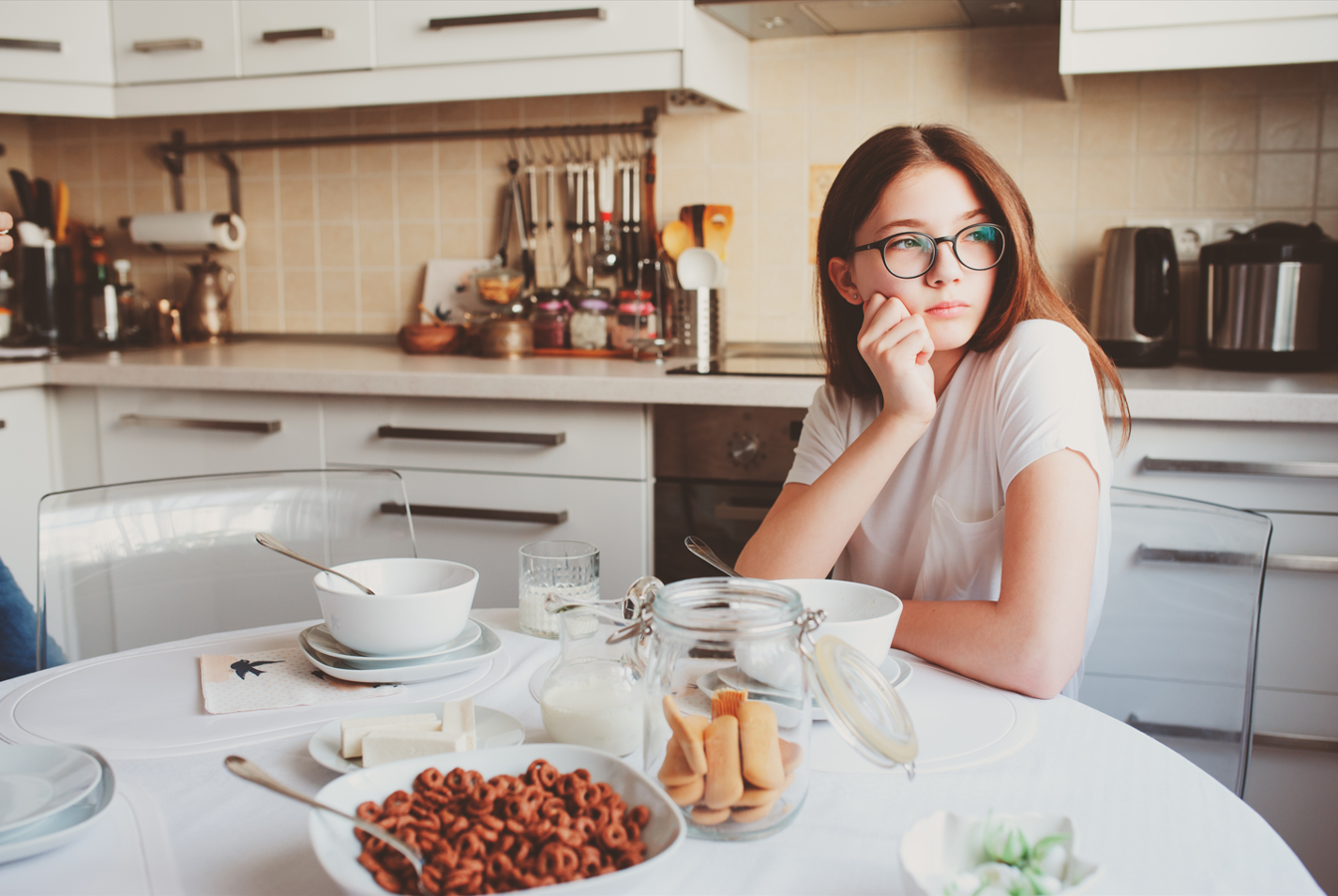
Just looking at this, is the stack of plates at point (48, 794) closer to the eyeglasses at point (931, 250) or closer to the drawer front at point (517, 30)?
the eyeglasses at point (931, 250)

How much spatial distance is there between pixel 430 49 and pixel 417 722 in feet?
6.04

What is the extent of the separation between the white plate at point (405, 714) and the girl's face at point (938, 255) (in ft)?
2.12

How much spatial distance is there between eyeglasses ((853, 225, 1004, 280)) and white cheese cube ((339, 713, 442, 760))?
27.5 inches

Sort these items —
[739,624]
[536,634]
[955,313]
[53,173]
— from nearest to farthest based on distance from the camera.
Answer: [739,624]
[536,634]
[955,313]
[53,173]

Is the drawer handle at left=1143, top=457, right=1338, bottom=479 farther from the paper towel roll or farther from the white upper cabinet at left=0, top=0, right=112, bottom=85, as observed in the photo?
the white upper cabinet at left=0, top=0, right=112, bottom=85

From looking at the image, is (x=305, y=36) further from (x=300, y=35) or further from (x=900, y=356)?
(x=900, y=356)

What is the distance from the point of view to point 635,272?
96.7 inches

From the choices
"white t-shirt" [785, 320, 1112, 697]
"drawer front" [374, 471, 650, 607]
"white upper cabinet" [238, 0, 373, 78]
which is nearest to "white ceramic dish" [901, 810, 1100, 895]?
"white t-shirt" [785, 320, 1112, 697]

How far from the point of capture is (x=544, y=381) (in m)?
1.91

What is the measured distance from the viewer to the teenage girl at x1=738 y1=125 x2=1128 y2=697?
1.01 metres

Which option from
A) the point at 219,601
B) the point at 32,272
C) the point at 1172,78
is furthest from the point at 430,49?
the point at 1172,78

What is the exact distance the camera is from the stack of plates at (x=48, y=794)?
1.86 ft

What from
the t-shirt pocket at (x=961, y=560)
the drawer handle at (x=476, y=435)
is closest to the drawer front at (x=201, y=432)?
the drawer handle at (x=476, y=435)

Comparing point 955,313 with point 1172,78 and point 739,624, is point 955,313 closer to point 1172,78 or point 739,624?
point 739,624
